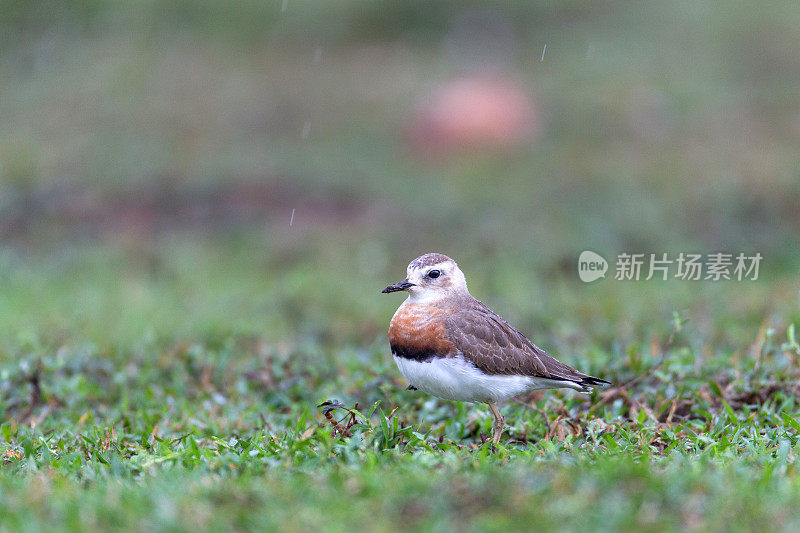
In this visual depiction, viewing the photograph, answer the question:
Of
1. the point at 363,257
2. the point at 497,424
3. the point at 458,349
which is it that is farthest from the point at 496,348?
the point at 363,257

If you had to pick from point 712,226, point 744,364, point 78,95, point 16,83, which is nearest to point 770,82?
point 712,226

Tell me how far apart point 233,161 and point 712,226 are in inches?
214

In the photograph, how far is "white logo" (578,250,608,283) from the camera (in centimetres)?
933

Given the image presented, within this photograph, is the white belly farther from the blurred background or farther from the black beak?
the blurred background

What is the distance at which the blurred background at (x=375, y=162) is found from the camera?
8.58 metres

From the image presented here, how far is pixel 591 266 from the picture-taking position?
31.2ft

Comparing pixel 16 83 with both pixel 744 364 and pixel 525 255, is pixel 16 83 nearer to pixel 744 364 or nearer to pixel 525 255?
pixel 525 255

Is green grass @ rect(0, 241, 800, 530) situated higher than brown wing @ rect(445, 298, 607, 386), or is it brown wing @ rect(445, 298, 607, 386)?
brown wing @ rect(445, 298, 607, 386)

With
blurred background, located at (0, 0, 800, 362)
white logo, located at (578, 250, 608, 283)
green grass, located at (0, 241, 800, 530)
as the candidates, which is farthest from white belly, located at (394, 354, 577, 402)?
white logo, located at (578, 250, 608, 283)

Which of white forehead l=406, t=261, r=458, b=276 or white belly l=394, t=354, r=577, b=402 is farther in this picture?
white forehead l=406, t=261, r=458, b=276

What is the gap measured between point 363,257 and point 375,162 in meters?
2.19

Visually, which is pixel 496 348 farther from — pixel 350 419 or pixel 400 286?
pixel 350 419

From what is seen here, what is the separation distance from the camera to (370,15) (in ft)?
46.6

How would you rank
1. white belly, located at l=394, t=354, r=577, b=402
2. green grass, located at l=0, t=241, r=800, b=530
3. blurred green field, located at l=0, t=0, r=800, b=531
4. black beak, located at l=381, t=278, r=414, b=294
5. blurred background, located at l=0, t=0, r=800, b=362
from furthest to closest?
blurred background, located at l=0, t=0, r=800, b=362, black beak, located at l=381, t=278, r=414, b=294, white belly, located at l=394, t=354, r=577, b=402, blurred green field, located at l=0, t=0, r=800, b=531, green grass, located at l=0, t=241, r=800, b=530
